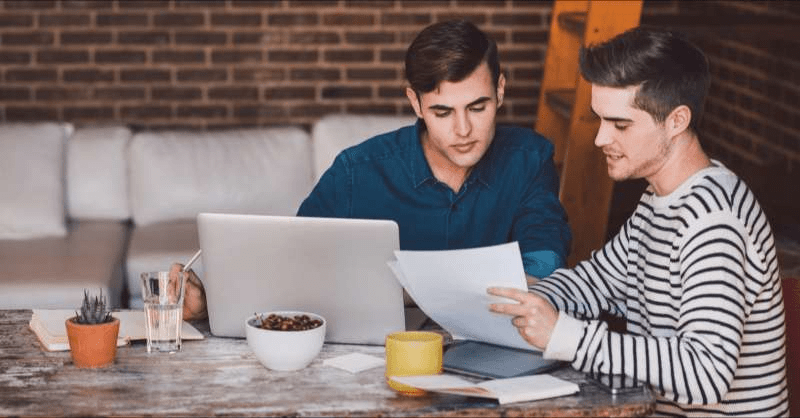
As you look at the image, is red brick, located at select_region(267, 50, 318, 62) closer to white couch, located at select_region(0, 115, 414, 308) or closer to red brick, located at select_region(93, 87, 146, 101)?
red brick, located at select_region(93, 87, 146, 101)

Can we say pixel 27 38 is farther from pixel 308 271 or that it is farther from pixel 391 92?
pixel 308 271

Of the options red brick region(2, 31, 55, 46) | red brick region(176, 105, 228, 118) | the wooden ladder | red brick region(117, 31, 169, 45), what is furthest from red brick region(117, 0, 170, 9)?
the wooden ladder

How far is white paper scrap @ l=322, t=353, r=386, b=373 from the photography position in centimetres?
190

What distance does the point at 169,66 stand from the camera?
16.1 feet

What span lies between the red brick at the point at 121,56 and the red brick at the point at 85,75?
0.05 m

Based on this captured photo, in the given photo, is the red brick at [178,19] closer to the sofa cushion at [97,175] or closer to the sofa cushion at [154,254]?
the sofa cushion at [97,175]

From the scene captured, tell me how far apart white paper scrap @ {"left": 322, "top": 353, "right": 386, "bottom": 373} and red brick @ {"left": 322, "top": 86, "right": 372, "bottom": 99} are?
314cm

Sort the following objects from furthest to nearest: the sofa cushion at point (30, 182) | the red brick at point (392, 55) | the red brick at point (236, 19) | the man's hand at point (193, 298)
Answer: the red brick at point (392, 55) < the red brick at point (236, 19) < the sofa cushion at point (30, 182) < the man's hand at point (193, 298)

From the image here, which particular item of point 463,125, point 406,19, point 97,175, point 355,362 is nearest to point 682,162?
point 463,125

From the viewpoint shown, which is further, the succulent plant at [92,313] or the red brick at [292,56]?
the red brick at [292,56]

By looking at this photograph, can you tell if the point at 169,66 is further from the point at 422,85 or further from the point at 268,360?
the point at 268,360

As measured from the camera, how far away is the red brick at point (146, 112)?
4945 millimetres

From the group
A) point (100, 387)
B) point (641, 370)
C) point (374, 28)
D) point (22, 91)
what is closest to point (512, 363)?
point (641, 370)

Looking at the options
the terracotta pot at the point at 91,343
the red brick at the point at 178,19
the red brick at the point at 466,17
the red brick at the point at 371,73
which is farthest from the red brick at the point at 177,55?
the terracotta pot at the point at 91,343
